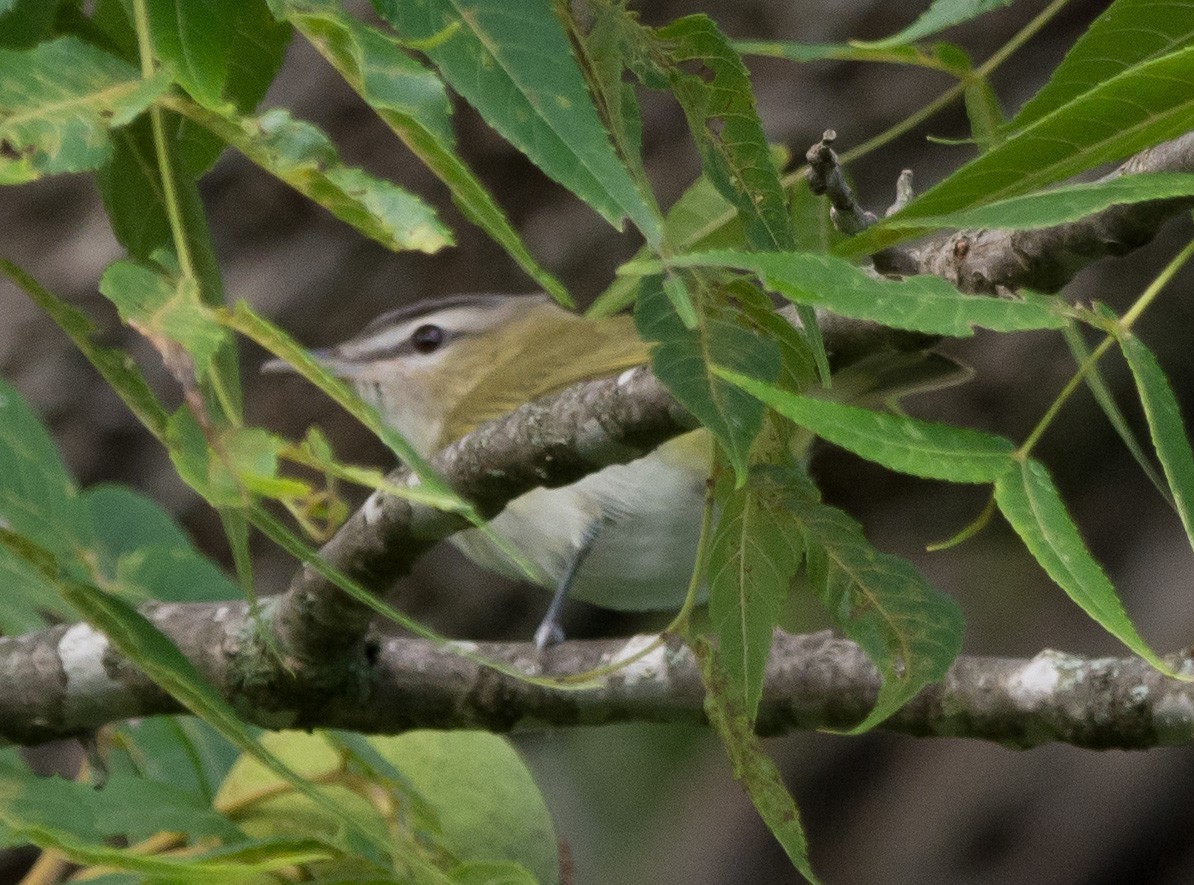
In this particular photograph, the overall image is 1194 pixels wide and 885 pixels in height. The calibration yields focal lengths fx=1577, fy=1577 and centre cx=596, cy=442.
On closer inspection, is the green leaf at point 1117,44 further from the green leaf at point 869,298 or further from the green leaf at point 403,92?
the green leaf at point 403,92

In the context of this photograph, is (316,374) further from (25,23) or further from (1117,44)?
(1117,44)

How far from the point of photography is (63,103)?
25.4 inches

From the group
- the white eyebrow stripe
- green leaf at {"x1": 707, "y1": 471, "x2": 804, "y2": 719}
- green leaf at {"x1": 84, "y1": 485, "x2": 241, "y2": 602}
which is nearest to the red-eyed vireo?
the white eyebrow stripe

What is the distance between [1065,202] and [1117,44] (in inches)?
7.1

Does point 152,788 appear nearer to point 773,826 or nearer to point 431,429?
point 773,826

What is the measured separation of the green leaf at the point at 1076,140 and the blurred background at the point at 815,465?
2623 mm

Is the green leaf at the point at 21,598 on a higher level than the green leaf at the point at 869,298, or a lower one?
lower

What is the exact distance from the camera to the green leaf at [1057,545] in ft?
2.48

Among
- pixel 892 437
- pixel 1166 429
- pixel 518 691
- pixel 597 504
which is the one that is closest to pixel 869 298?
pixel 892 437

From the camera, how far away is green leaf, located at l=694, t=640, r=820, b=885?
88 cm

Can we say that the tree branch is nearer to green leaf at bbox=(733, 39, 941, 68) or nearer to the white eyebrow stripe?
green leaf at bbox=(733, 39, 941, 68)

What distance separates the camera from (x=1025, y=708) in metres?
1.32

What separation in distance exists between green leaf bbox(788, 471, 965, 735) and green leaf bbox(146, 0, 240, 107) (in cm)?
41

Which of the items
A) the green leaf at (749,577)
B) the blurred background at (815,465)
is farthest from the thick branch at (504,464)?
the blurred background at (815,465)
